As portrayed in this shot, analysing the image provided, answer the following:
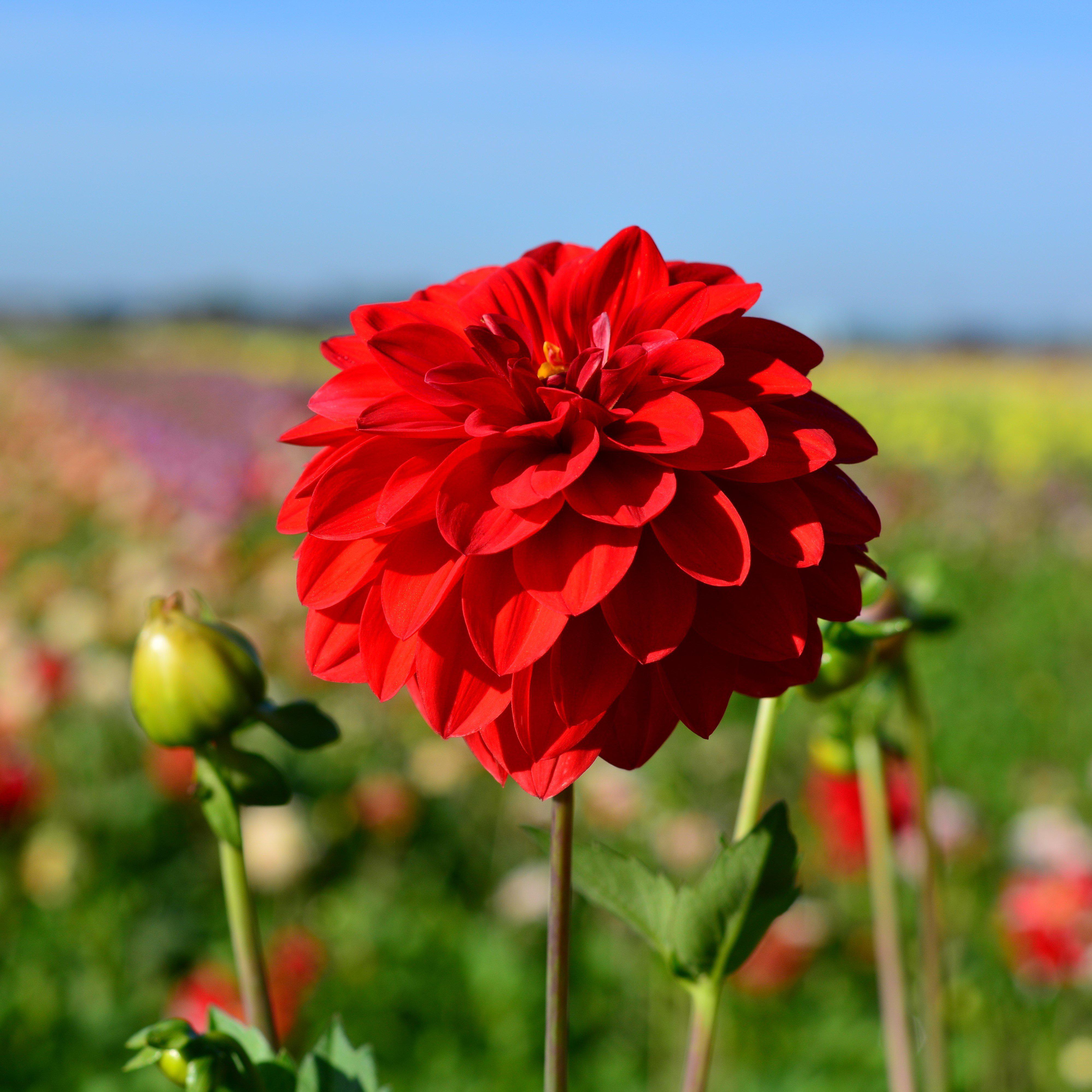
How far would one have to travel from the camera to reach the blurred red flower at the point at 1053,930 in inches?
47.6

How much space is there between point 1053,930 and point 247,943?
106 centimetres

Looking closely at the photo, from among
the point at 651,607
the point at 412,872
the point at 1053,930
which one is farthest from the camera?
the point at 412,872

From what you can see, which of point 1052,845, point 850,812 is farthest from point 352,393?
point 1052,845

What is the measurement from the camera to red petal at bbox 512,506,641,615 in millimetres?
349

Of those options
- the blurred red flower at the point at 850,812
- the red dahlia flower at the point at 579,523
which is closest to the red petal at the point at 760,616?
the red dahlia flower at the point at 579,523

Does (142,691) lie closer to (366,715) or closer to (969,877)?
(969,877)

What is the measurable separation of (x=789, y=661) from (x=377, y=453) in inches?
6.5

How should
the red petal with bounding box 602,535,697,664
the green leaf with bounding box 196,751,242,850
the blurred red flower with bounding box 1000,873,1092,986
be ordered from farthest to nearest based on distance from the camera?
the blurred red flower with bounding box 1000,873,1092,986
the green leaf with bounding box 196,751,242,850
the red petal with bounding box 602,535,697,664

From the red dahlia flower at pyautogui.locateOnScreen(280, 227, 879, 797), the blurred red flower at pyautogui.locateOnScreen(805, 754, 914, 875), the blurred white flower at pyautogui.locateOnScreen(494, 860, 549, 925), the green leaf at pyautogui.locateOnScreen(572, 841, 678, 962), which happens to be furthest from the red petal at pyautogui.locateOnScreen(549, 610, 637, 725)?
the blurred white flower at pyautogui.locateOnScreen(494, 860, 549, 925)

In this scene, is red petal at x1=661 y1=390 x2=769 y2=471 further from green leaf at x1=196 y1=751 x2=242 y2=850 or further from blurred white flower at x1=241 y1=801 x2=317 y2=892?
blurred white flower at x1=241 y1=801 x2=317 y2=892

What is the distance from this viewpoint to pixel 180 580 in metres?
2.02

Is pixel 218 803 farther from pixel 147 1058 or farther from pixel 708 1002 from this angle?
pixel 708 1002

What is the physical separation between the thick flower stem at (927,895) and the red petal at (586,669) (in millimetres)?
254

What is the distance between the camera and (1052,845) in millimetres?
1418
